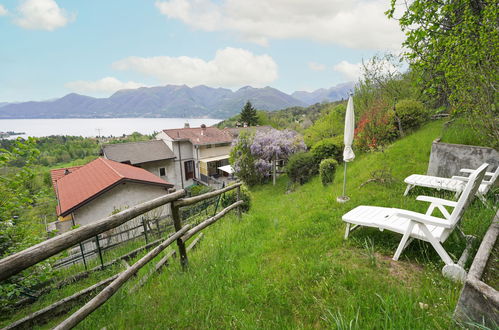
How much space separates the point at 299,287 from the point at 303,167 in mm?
13561

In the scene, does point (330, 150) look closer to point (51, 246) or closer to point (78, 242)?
point (78, 242)

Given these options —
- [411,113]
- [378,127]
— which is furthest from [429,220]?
[411,113]

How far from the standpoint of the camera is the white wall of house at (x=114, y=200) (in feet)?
39.5

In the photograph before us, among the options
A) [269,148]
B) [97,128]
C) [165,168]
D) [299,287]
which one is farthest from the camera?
[97,128]

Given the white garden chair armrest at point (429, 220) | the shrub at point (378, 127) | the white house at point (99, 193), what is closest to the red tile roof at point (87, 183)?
the white house at point (99, 193)

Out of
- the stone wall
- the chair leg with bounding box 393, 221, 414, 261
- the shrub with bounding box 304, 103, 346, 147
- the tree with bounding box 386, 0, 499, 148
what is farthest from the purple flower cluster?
the chair leg with bounding box 393, 221, 414, 261

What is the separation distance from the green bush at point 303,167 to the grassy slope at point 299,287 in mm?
11484

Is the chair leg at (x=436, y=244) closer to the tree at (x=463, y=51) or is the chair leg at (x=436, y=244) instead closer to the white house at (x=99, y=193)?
the tree at (x=463, y=51)

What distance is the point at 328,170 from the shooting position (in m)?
9.85

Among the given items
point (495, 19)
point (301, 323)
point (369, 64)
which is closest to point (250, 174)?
point (369, 64)

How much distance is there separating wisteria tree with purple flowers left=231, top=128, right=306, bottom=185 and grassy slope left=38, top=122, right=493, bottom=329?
14110 mm

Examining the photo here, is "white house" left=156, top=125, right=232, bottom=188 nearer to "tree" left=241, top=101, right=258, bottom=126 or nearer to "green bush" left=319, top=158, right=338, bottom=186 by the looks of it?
"green bush" left=319, top=158, right=338, bottom=186

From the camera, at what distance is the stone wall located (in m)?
5.41

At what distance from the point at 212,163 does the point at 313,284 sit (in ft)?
80.5
